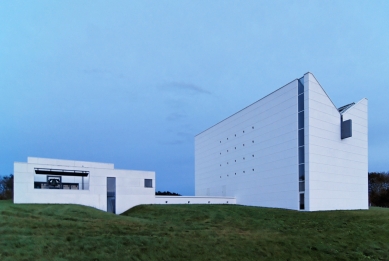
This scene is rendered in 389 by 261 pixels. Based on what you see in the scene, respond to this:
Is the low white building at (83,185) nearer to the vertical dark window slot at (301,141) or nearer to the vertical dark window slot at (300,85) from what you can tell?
the vertical dark window slot at (301,141)

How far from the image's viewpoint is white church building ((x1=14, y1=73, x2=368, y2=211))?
1024 inches

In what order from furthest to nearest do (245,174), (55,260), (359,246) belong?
(245,174) → (359,246) → (55,260)

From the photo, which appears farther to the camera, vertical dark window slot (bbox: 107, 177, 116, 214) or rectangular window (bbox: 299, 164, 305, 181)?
vertical dark window slot (bbox: 107, 177, 116, 214)

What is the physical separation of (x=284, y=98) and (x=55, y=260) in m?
25.9

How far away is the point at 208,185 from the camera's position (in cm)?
4397

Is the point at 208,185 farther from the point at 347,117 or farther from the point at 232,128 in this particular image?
the point at 347,117

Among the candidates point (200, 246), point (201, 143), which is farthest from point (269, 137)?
point (200, 246)

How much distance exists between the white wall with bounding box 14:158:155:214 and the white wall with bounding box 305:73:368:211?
16.2 metres

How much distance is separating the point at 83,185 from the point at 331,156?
24.3m

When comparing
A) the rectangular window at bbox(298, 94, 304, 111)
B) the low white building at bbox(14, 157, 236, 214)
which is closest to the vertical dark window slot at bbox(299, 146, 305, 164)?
the rectangular window at bbox(298, 94, 304, 111)

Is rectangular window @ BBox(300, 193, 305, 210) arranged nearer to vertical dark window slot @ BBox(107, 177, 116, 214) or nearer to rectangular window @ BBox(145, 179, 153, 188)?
rectangular window @ BBox(145, 179, 153, 188)

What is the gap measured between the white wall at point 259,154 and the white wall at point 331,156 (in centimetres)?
148

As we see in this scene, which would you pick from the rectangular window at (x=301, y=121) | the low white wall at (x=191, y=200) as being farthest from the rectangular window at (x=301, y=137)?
the low white wall at (x=191, y=200)

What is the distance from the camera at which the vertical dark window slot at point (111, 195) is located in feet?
92.6
